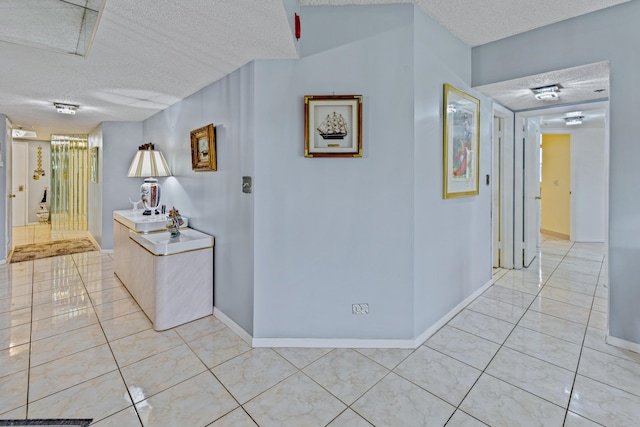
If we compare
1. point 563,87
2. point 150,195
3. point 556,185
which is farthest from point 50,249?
point 556,185

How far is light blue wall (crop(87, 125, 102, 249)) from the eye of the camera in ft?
17.8

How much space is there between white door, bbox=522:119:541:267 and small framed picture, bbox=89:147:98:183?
6.90m

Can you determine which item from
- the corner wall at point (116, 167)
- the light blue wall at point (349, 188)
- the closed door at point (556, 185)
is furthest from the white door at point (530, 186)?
the corner wall at point (116, 167)

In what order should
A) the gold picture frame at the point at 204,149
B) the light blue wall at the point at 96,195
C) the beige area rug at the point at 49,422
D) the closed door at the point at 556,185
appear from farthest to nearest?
the closed door at the point at 556,185, the light blue wall at the point at 96,195, the gold picture frame at the point at 204,149, the beige area rug at the point at 49,422

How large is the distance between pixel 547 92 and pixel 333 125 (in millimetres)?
2371

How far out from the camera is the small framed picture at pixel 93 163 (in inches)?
230

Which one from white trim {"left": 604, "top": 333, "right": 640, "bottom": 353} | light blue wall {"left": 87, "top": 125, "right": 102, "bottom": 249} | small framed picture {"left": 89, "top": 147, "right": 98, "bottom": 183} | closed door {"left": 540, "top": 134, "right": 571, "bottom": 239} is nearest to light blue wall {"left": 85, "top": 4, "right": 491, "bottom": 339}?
white trim {"left": 604, "top": 333, "right": 640, "bottom": 353}

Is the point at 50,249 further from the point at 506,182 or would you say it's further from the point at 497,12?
the point at 506,182

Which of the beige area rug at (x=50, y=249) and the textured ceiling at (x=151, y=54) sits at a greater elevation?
the textured ceiling at (x=151, y=54)

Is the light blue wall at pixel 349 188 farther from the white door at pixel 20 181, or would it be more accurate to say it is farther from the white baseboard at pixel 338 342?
the white door at pixel 20 181

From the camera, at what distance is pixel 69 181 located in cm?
725

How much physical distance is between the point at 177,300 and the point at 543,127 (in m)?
6.74

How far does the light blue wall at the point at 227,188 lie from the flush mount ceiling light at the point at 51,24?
96cm

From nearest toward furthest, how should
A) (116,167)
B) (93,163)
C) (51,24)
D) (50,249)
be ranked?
(51,24) → (116,167) → (50,249) → (93,163)
